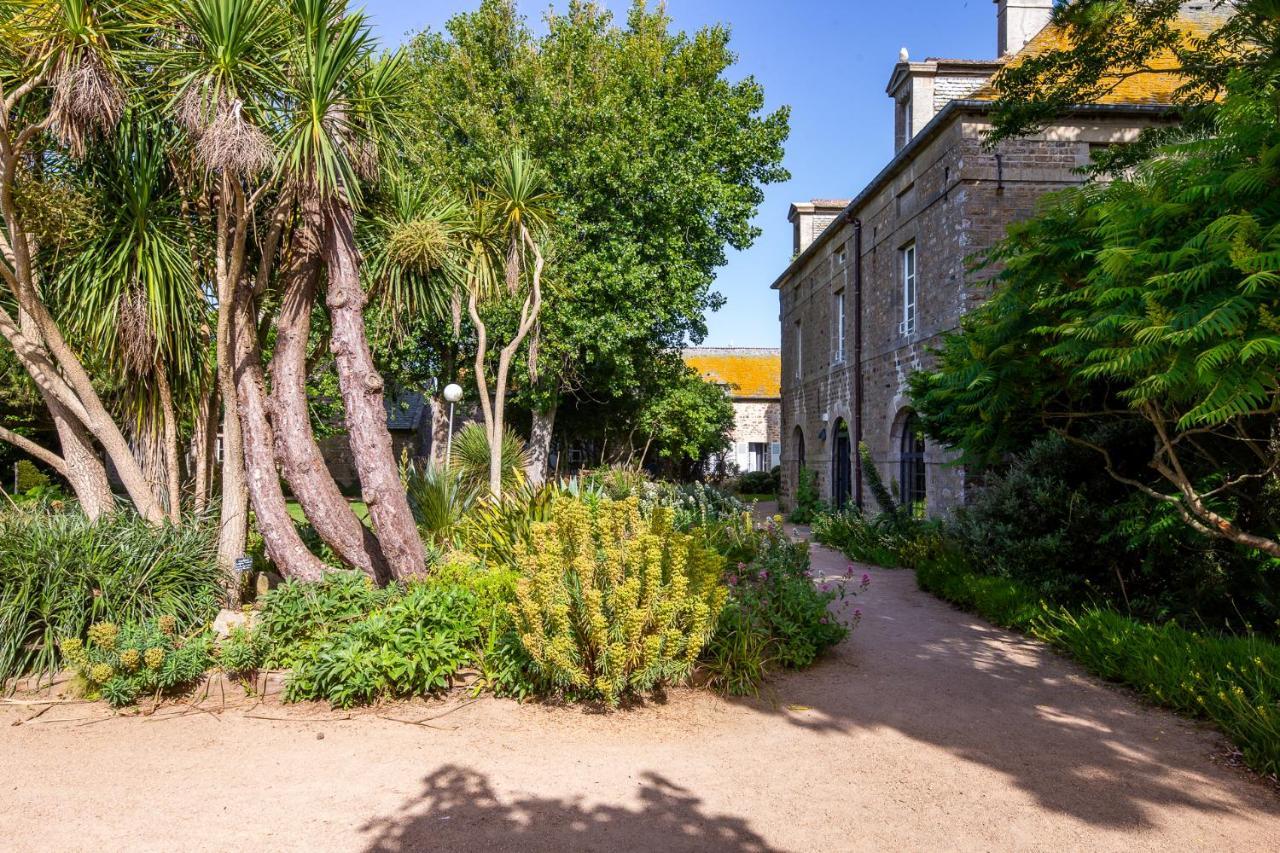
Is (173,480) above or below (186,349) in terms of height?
below

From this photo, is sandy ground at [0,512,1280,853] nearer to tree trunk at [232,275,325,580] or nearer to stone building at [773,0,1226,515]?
tree trunk at [232,275,325,580]

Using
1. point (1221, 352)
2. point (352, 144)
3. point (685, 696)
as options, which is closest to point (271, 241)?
point (352, 144)

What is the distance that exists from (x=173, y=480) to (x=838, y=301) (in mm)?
13101

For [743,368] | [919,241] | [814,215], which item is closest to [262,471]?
[919,241]

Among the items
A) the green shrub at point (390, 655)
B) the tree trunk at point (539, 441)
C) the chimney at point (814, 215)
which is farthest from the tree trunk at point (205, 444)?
the chimney at point (814, 215)

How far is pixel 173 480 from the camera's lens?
250 inches

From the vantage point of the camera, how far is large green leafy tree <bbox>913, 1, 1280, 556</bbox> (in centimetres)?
Result: 369

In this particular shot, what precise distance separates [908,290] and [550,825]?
11.2 metres

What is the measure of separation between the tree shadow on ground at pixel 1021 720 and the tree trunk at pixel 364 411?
2834mm

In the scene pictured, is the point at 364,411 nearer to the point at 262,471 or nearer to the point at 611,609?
the point at 262,471

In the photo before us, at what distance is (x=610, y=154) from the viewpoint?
14.3m

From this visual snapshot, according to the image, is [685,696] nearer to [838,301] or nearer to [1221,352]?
[1221,352]

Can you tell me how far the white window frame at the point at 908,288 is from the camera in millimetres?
12086

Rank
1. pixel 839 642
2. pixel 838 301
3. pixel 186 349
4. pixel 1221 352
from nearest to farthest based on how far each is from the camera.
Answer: pixel 1221 352 → pixel 839 642 → pixel 186 349 → pixel 838 301
